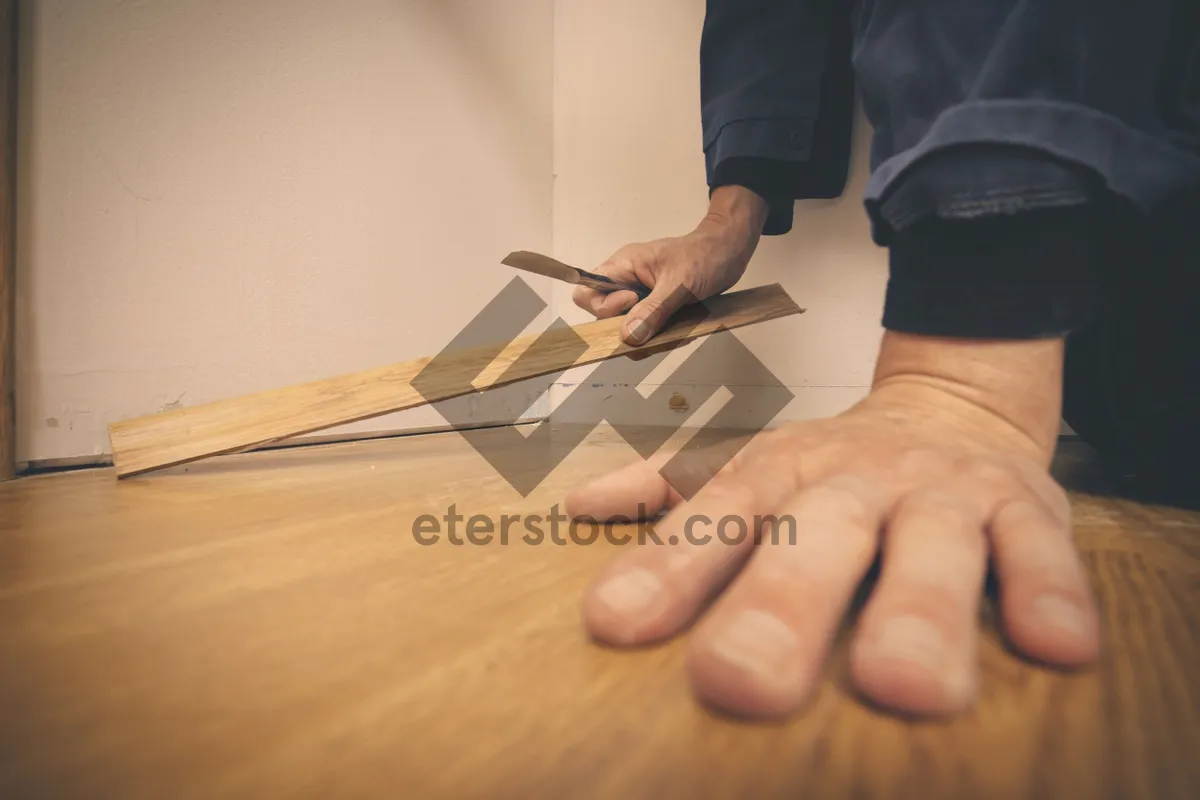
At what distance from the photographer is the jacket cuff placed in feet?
1.51

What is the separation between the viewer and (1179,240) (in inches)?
23.0

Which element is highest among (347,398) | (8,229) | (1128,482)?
(8,229)

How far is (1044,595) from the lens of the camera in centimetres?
29

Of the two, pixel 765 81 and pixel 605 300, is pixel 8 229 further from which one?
pixel 765 81

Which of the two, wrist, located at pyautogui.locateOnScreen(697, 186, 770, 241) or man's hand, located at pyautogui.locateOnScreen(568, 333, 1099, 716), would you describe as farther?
wrist, located at pyautogui.locateOnScreen(697, 186, 770, 241)

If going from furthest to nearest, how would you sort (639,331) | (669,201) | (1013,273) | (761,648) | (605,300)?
(669,201) < (605,300) < (639,331) < (1013,273) < (761,648)

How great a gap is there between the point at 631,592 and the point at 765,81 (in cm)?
94

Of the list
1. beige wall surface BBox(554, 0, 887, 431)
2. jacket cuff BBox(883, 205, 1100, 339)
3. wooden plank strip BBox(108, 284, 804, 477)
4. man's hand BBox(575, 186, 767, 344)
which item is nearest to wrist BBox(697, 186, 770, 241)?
man's hand BBox(575, 186, 767, 344)

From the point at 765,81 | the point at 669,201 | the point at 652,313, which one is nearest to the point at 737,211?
the point at 765,81

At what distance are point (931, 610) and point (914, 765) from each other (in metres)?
0.07

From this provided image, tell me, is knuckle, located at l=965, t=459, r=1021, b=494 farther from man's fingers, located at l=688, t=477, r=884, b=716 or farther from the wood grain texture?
the wood grain texture

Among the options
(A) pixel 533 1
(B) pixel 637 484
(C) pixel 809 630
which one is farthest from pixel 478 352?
(A) pixel 533 1

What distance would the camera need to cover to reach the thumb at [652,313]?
2.90ft

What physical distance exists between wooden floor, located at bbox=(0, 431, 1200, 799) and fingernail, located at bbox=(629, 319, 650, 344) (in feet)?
1.46
